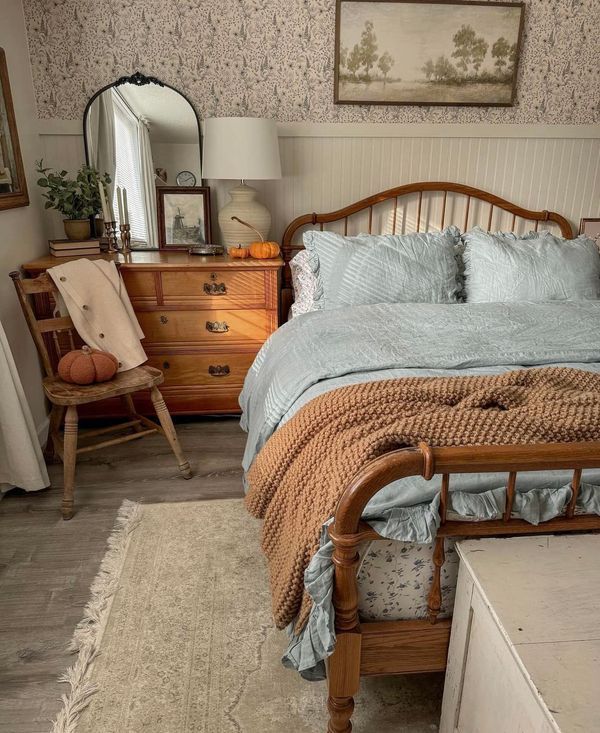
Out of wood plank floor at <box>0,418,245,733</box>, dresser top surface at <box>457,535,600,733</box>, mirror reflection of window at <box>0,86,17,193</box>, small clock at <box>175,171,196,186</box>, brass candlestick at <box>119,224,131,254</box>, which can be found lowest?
wood plank floor at <box>0,418,245,733</box>

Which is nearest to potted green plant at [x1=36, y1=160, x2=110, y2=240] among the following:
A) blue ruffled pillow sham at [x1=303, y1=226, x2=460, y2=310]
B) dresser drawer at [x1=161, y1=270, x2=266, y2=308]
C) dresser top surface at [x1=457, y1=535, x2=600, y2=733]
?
dresser drawer at [x1=161, y1=270, x2=266, y2=308]

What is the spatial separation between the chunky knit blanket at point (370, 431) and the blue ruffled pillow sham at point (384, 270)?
1014 millimetres

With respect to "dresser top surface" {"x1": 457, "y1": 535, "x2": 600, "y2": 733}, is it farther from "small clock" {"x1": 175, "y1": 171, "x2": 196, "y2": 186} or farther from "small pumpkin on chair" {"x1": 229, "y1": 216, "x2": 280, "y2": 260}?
"small clock" {"x1": 175, "y1": 171, "x2": 196, "y2": 186}

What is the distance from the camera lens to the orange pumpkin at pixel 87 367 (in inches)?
91.2

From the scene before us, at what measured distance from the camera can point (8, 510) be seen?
7.51 feet

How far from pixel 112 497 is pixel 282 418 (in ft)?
3.05

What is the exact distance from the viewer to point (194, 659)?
5.23 ft

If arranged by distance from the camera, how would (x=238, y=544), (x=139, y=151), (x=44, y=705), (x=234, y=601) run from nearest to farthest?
(x=44, y=705)
(x=234, y=601)
(x=238, y=544)
(x=139, y=151)

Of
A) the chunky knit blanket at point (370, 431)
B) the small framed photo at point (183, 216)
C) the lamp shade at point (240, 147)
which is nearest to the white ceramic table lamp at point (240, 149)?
the lamp shade at point (240, 147)

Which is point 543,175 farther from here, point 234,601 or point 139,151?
point 234,601

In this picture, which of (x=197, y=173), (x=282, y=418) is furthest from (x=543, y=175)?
(x=282, y=418)

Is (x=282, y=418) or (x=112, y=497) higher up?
(x=282, y=418)

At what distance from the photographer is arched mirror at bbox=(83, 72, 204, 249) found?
296 centimetres

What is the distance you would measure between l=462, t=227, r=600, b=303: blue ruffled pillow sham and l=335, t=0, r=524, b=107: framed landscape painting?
88 centimetres
